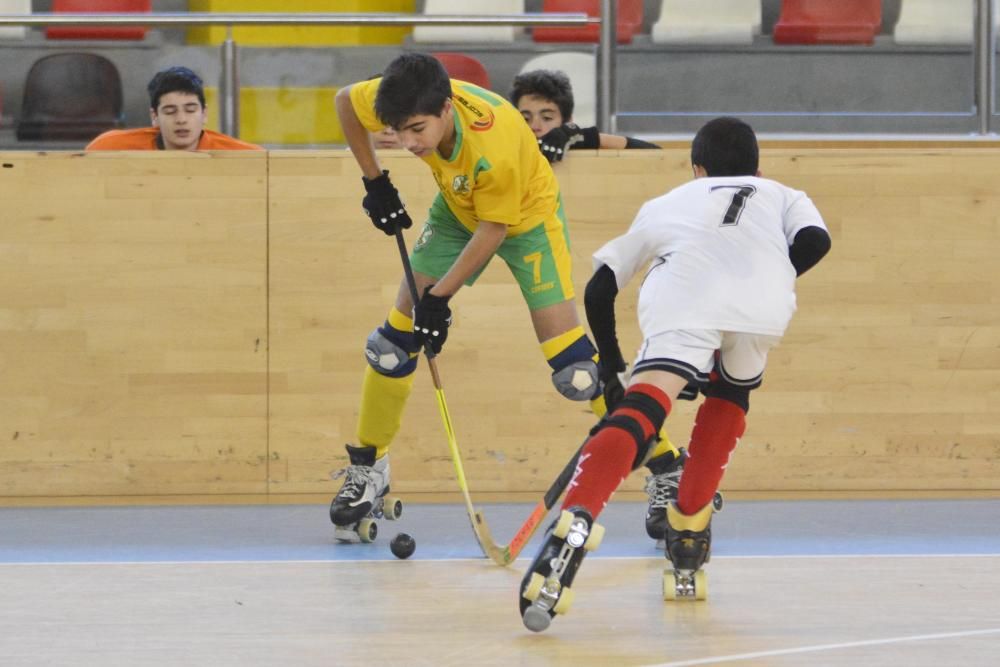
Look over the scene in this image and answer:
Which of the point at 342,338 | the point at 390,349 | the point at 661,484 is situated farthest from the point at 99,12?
the point at 661,484

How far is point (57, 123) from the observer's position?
586 cm

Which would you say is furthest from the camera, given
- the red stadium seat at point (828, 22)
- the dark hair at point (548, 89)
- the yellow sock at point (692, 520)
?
the red stadium seat at point (828, 22)

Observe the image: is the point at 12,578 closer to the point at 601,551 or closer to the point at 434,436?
the point at 601,551

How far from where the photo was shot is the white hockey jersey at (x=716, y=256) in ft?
11.2

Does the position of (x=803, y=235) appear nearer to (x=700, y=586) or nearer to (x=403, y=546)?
(x=700, y=586)

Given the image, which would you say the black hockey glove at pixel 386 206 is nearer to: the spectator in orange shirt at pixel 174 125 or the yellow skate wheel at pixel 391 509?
the yellow skate wheel at pixel 391 509

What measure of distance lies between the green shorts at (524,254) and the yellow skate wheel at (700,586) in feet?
3.45

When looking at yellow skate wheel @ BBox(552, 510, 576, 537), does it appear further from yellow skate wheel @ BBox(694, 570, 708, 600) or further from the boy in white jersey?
yellow skate wheel @ BBox(694, 570, 708, 600)

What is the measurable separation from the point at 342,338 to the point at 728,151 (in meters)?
2.19

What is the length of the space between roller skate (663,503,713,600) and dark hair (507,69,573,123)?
7.77 ft

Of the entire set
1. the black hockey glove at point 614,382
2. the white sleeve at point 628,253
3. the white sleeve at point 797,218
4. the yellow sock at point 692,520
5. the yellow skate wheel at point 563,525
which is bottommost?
the yellow sock at point 692,520

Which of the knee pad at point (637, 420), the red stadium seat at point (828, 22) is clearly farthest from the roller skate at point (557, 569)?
the red stadium seat at point (828, 22)

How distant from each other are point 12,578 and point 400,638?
4.18ft

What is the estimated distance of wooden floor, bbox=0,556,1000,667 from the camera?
2.94 meters
